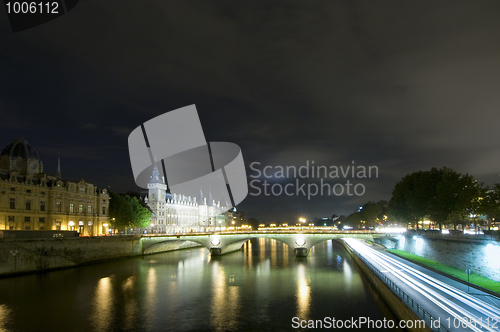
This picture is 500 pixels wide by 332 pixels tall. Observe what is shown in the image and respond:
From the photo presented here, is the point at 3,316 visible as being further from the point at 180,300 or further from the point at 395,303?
the point at 395,303

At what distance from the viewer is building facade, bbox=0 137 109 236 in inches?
2788

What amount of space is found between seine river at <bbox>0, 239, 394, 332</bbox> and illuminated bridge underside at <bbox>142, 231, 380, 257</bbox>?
2555 cm

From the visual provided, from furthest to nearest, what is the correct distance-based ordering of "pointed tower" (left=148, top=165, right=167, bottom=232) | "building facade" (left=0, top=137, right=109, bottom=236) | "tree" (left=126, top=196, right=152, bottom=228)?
"pointed tower" (left=148, top=165, right=167, bottom=232) < "tree" (left=126, top=196, right=152, bottom=228) < "building facade" (left=0, top=137, right=109, bottom=236)

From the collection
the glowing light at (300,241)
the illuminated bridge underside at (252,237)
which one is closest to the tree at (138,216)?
the illuminated bridge underside at (252,237)

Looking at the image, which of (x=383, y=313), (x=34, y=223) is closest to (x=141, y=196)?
(x=34, y=223)

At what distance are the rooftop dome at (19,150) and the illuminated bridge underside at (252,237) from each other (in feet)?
106

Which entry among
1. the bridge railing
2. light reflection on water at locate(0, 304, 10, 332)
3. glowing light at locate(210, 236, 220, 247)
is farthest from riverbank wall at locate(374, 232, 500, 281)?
light reflection on water at locate(0, 304, 10, 332)

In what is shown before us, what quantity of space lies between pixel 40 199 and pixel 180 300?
158ft

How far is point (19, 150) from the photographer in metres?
87.1

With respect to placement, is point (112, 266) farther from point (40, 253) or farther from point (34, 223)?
point (34, 223)

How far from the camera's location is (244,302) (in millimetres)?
42344

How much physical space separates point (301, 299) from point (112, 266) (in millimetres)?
41910

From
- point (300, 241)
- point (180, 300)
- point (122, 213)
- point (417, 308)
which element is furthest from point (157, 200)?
point (417, 308)

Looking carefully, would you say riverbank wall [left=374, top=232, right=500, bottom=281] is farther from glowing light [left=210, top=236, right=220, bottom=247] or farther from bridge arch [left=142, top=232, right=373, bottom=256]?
glowing light [left=210, top=236, right=220, bottom=247]
